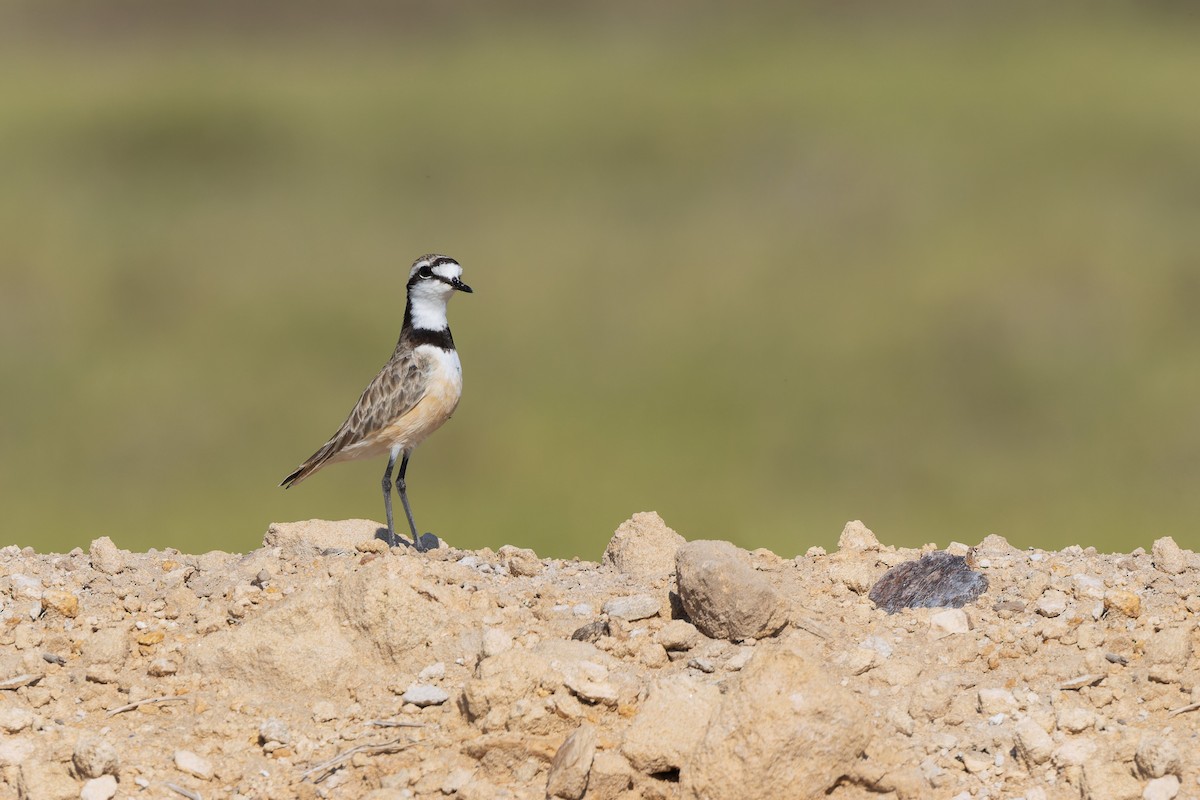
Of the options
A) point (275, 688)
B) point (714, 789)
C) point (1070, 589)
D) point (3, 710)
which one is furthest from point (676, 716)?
point (3, 710)

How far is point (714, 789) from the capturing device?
6.46m

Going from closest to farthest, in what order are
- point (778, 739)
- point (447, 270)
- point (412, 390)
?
point (778, 739), point (412, 390), point (447, 270)

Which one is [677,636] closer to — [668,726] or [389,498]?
[668,726]

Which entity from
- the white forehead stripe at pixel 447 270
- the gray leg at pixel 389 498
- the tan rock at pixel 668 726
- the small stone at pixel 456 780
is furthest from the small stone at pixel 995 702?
the white forehead stripe at pixel 447 270

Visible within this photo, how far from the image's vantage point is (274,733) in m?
7.10

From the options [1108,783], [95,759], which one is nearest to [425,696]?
[95,759]

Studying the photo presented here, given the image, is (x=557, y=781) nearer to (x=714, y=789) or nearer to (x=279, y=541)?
(x=714, y=789)

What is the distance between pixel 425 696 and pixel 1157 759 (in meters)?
3.44

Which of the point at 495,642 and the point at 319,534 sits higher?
the point at 319,534

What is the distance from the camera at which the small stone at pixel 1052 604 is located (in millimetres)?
7845

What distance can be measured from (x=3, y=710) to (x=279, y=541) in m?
2.59

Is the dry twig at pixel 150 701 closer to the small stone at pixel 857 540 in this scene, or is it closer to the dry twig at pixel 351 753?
the dry twig at pixel 351 753

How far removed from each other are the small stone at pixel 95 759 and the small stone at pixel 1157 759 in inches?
186

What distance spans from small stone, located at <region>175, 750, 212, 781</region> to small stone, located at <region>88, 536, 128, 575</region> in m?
2.38
